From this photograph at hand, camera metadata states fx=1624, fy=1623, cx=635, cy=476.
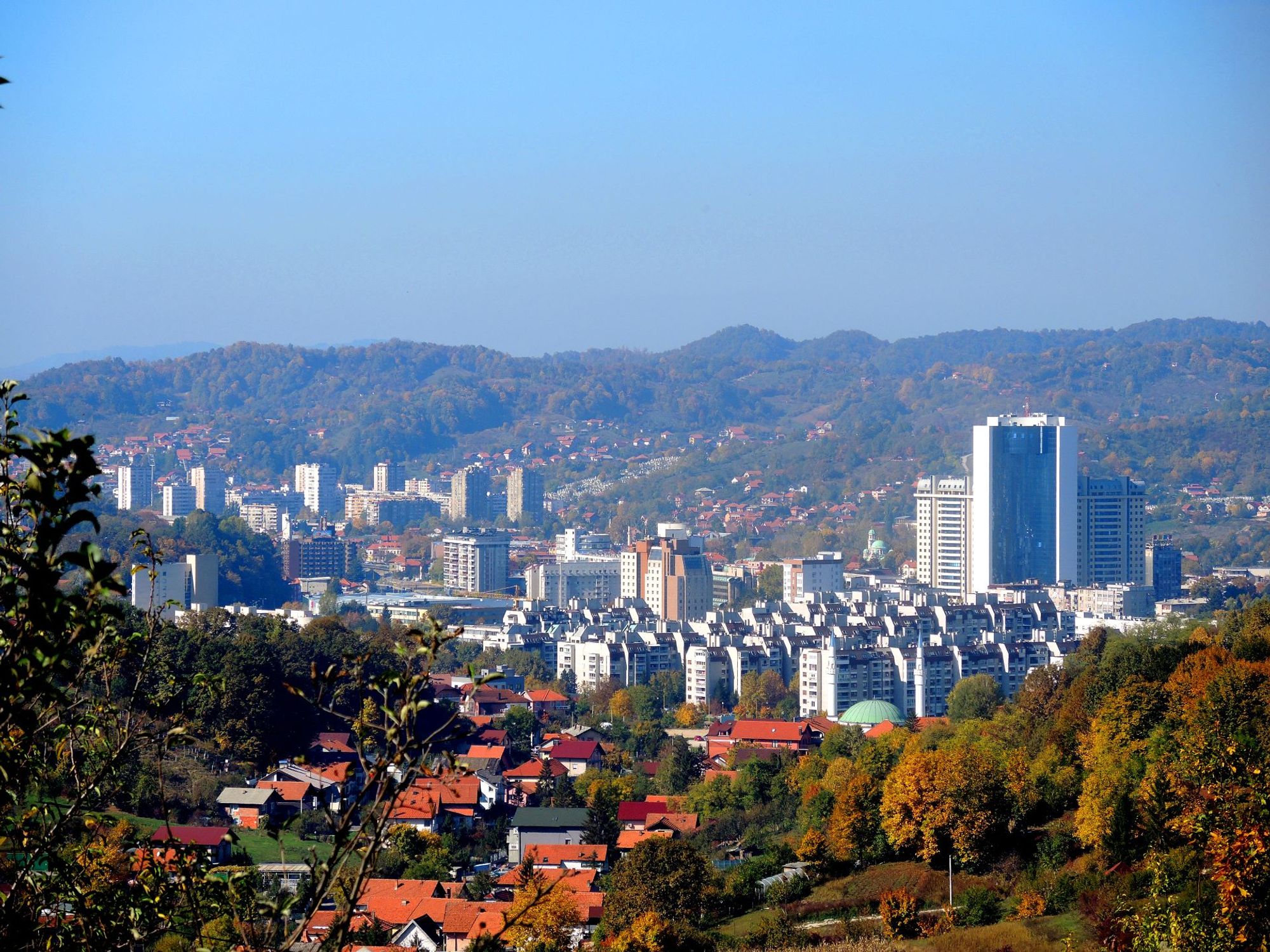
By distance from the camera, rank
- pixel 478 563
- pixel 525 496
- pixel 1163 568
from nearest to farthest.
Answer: pixel 1163 568, pixel 478 563, pixel 525 496

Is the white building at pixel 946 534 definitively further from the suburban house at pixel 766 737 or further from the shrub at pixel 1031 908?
the shrub at pixel 1031 908

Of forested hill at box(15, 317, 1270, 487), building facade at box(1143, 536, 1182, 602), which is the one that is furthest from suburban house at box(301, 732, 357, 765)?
forested hill at box(15, 317, 1270, 487)

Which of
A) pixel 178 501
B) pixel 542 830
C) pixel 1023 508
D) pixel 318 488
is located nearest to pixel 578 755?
pixel 542 830

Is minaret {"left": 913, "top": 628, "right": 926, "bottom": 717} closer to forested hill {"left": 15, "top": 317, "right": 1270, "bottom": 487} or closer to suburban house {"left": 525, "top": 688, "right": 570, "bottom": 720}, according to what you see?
suburban house {"left": 525, "top": 688, "right": 570, "bottom": 720}

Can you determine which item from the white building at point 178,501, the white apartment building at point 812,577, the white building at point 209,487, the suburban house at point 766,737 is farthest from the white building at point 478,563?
the suburban house at point 766,737

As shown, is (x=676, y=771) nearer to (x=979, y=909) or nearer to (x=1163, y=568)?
(x=979, y=909)

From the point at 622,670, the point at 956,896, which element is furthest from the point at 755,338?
the point at 956,896
